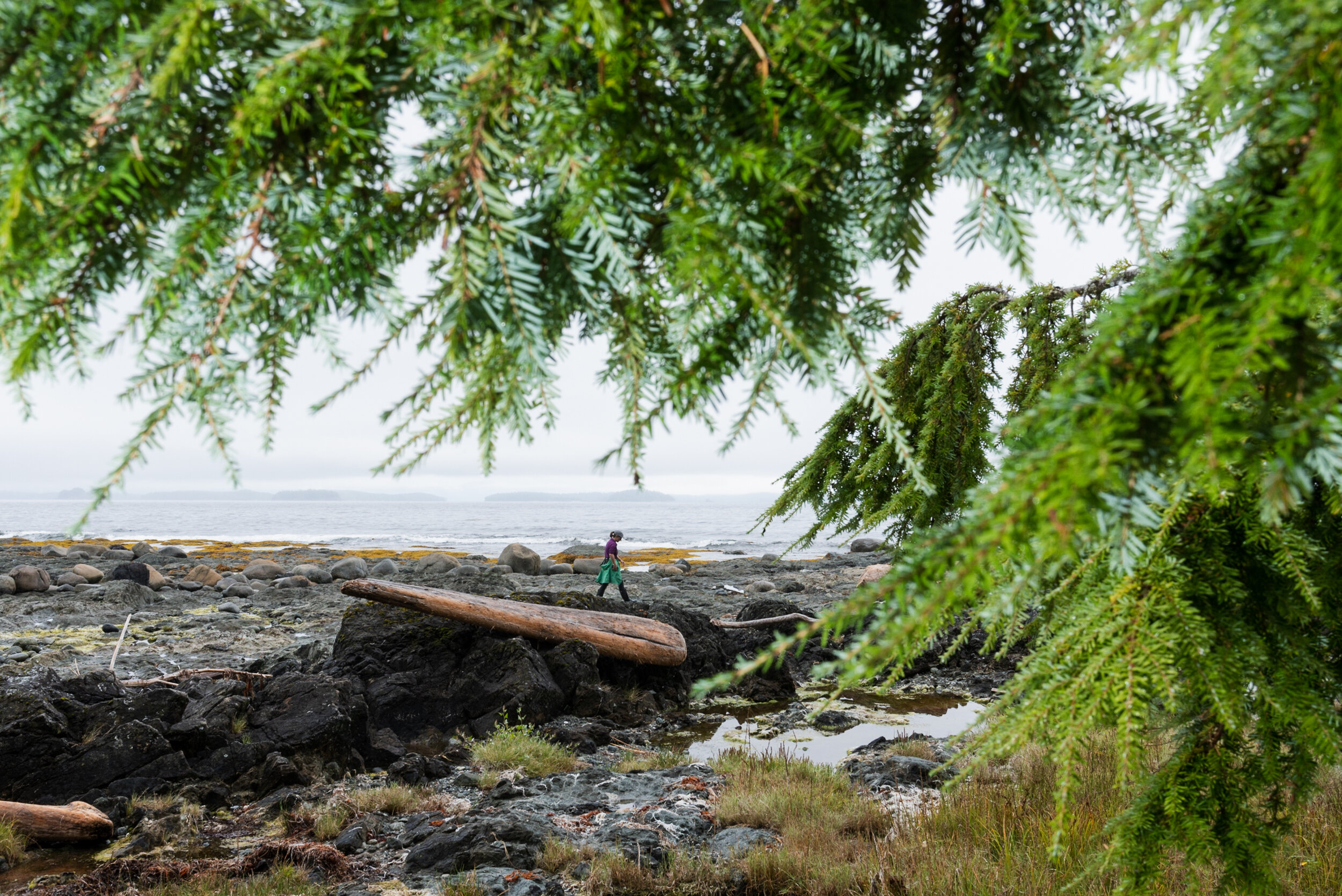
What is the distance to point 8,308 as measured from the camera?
3.12ft

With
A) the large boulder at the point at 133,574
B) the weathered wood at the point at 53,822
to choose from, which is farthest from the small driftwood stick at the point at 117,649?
the large boulder at the point at 133,574

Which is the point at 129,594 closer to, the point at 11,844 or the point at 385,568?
the point at 385,568

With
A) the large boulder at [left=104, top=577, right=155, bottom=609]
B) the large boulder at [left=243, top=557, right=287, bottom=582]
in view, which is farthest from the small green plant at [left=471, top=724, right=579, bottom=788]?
the large boulder at [left=243, top=557, right=287, bottom=582]

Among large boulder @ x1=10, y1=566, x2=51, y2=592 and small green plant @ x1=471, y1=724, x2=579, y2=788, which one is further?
large boulder @ x1=10, y1=566, x2=51, y2=592

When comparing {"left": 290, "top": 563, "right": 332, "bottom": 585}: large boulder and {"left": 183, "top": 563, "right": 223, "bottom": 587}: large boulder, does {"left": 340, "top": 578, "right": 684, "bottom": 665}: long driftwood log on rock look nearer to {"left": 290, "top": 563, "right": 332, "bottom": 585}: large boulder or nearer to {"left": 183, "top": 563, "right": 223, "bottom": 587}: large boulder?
{"left": 183, "top": 563, "right": 223, "bottom": 587}: large boulder

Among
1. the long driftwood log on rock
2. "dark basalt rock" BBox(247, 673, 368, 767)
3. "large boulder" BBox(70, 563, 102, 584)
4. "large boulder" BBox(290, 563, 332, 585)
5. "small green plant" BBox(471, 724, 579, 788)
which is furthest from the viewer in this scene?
"large boulder" BBox(290, 563, 332, 585)

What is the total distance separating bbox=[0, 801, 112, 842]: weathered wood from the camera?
6.13 m

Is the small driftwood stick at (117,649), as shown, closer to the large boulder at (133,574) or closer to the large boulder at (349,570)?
the large boulder at (133,574)

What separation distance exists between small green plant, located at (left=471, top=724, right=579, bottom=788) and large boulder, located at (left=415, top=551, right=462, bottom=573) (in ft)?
51.1

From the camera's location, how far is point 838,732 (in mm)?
9750

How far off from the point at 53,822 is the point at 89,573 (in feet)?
50.2

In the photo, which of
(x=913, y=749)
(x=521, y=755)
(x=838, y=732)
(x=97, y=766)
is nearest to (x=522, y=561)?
(x=838, y=732)

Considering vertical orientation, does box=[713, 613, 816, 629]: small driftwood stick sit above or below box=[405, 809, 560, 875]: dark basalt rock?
above

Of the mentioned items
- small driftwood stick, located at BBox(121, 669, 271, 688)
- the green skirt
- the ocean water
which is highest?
the green skirt
